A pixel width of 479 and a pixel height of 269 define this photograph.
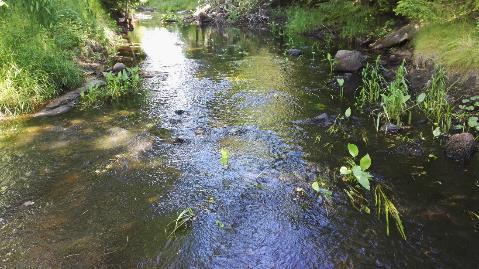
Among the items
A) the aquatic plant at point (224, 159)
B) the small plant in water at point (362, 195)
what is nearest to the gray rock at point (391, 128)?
the small plant in water at point (362, 195)

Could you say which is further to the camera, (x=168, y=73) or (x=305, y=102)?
(x=168, y=73)

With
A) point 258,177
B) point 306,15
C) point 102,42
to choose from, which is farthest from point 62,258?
point 306,15

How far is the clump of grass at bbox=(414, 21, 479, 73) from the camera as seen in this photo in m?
8.86

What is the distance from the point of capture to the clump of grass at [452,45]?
8.86 m

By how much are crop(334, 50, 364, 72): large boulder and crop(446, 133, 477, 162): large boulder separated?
18.6ft

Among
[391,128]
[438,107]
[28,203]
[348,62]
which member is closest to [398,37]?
[348,62]

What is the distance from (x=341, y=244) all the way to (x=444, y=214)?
1.47 metres

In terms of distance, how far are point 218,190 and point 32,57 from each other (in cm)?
634

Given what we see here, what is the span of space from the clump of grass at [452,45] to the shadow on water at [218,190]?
2.45 metres

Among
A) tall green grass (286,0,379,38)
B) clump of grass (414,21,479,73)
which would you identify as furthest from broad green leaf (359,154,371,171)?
tall green grass (286,0,379,38)

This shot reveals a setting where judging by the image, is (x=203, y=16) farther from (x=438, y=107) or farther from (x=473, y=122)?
(x=473, y=122)

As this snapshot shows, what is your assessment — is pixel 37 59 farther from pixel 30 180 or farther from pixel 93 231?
pixel 93 231

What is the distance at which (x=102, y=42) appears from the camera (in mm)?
14844

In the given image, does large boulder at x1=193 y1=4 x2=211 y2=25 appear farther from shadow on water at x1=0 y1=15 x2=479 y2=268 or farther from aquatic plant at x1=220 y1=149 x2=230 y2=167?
aquatic plant at x1=220 y1=149 x2=230 y2=167
